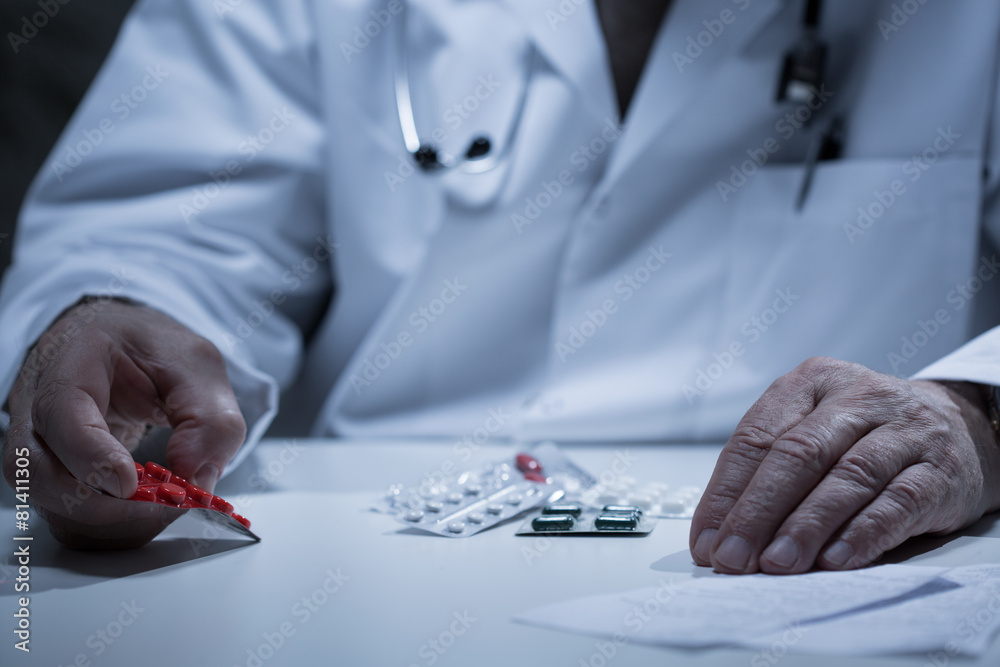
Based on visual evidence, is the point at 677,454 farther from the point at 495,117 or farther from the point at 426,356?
the point at 495,117

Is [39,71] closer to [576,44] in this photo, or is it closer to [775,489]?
[576,44]

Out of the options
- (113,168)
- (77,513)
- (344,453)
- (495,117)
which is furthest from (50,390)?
(495,117)

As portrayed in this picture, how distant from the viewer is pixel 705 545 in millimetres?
448

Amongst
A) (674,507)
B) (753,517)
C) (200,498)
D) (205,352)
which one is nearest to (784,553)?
(753,517)

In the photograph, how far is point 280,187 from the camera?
971 mm

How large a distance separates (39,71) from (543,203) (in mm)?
996

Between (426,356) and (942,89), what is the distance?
0.66 metres

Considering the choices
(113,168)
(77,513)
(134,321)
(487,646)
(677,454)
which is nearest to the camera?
(487,646)

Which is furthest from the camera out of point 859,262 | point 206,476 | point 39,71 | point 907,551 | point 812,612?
point 39,71

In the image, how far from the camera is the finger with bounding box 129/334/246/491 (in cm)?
55

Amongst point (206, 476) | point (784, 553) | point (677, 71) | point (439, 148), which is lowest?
point (206, 476)

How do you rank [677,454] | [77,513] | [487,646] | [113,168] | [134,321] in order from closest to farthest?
[487,646] → [77,513] → [134,321] → [677,454] → [113,168]

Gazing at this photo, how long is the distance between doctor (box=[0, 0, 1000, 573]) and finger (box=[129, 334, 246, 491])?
0.26 feet

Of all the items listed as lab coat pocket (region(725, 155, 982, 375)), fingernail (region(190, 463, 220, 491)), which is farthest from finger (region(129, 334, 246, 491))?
lab coat pocket (region(725, 155, 982, 375))
